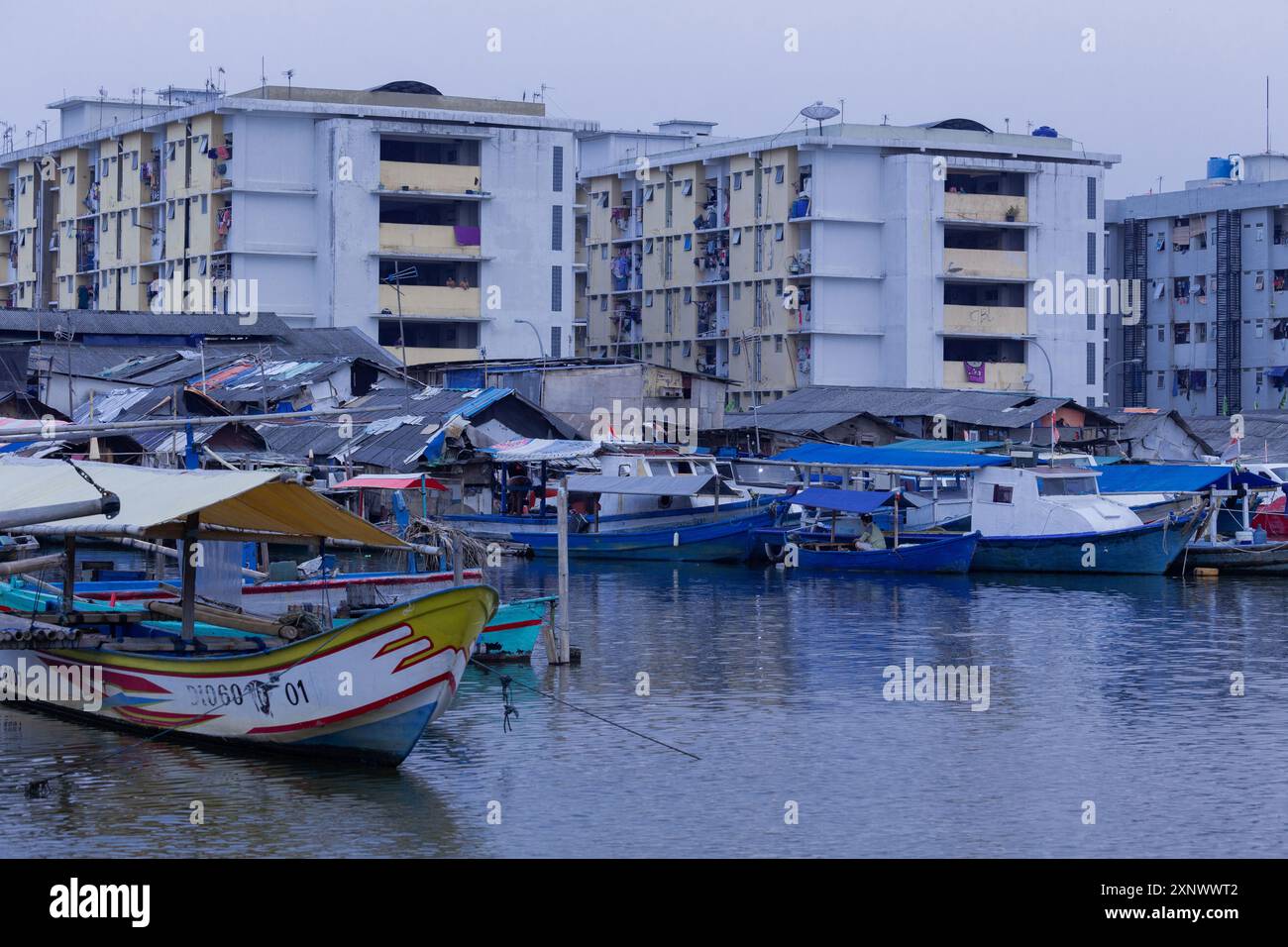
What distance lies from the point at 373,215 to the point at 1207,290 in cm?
3719

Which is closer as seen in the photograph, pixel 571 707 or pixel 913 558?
pixel 571 707

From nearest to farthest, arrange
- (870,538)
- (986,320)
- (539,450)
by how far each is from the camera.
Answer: (870,538)
(539,450)
(986,320)

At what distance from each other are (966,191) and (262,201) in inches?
1152

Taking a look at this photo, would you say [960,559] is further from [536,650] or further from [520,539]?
[536,650]

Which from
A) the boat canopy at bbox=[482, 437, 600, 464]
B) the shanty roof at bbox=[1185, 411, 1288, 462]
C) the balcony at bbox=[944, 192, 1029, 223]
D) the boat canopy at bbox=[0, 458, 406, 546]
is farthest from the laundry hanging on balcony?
the boat canopy at bbox=[0, 458, 406, 546]

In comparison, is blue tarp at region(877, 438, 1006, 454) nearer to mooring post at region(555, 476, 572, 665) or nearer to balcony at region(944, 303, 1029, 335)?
balcony at region(944, 303, 1029, 335)

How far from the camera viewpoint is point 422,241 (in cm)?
7631

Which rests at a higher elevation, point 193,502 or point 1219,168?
point 1219,168

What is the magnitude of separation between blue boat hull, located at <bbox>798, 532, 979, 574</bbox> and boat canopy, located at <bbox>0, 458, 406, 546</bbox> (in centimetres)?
2606

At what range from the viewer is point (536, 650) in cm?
3145

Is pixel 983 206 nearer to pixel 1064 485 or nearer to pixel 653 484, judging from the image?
pixel 653 484

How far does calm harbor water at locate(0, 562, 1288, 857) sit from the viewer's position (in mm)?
19203

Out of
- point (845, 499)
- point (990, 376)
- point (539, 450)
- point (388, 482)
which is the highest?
point (990, 376)

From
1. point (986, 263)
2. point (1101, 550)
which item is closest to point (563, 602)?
point (1101, 550)
